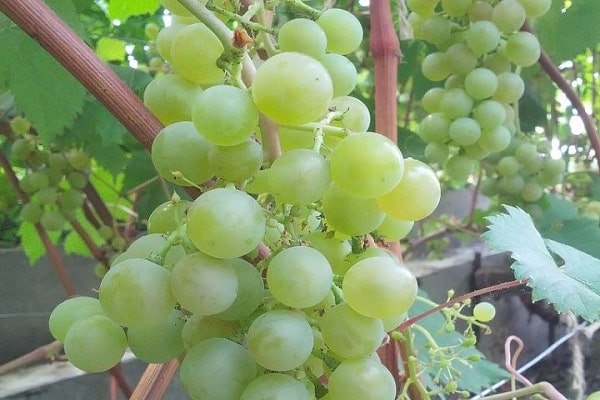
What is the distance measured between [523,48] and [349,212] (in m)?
0.50

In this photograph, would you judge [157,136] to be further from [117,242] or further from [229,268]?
[117,242]

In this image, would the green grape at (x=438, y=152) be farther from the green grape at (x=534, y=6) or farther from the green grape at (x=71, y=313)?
the green grape at (x=71, y=313)

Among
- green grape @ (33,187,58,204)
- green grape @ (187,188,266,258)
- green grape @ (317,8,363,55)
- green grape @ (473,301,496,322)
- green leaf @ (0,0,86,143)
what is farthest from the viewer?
green grape @ (33,187,58,204)

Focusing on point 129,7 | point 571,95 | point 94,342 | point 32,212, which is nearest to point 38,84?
point 129,7

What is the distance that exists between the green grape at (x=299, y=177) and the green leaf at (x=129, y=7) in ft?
1.85

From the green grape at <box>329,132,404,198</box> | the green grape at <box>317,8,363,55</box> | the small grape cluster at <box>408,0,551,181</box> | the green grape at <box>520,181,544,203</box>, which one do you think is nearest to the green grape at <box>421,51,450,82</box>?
the small grape cluster at <box>408,0,551,181</box>

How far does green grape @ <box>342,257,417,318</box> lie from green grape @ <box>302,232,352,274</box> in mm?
36

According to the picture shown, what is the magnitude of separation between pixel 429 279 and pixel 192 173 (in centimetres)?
122

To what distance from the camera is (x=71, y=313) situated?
32cm

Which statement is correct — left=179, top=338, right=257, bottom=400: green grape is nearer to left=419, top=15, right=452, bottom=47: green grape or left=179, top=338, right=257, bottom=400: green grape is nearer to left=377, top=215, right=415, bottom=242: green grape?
left=377, top=215, right=415, bottom=242: green grape

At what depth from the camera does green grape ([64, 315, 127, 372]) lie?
0.29 meters

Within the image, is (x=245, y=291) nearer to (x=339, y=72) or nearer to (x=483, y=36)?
(x=339, y=72)

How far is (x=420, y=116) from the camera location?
57.6 inches

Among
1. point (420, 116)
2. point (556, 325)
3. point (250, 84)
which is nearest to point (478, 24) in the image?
point (250, 84)
